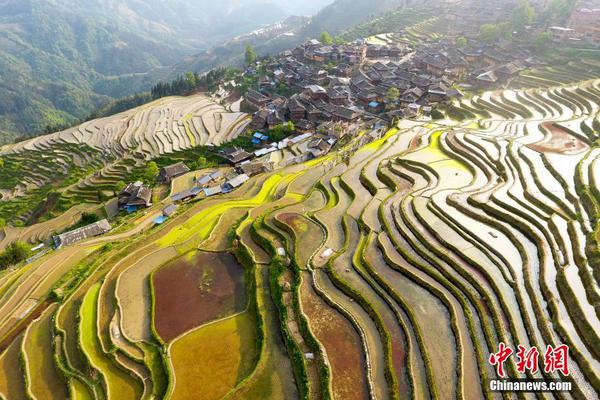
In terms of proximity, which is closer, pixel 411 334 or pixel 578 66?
pixel 411 334

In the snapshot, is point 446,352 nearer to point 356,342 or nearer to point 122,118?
point 356,342

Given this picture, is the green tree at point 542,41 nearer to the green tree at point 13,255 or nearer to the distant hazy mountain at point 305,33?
the distant hazy mountain at point 305,33

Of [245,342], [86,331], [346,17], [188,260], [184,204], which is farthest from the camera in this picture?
[346,17]

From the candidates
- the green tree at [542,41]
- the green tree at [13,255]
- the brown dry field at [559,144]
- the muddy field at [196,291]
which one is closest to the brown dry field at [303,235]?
the muddy field at [196,291]

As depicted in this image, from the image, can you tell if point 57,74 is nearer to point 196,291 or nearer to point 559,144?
point 196,291

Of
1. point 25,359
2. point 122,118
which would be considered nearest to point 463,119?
point 25,359

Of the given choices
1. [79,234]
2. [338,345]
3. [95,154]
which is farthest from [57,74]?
[338,345]

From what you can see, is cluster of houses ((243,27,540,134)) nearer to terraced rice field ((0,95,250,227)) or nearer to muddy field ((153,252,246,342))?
terraced rice field ((0,95,250,227))
